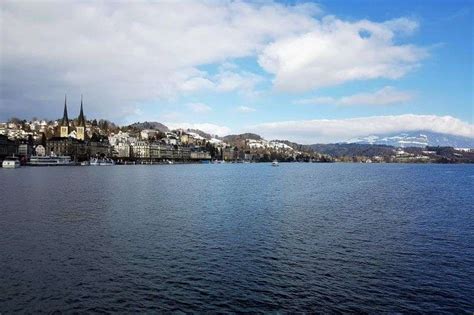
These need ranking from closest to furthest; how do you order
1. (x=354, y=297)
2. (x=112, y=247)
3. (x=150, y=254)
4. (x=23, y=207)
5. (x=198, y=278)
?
1. (x=354, y=297)
2. (x=198, y=278)
3. (x=150, y=254)
4. (x=112, y=247)
5. (x=23, y=207)

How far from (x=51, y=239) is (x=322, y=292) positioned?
21917 mm

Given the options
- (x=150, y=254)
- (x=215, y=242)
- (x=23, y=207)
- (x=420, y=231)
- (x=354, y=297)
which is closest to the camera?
(x=354, y=297)

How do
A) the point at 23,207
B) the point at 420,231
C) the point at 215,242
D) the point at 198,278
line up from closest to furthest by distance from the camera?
the point at 198,278
the point at 215,242
the point at 420,231
the point at 23,207

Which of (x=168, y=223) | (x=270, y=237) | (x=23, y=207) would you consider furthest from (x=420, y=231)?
(x=23, y=207)

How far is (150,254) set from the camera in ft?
93.0

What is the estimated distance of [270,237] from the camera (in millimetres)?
34156

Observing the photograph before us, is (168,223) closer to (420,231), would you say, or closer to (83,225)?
(83,225)

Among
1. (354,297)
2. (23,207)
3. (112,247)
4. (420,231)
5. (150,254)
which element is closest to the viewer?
(354,297)

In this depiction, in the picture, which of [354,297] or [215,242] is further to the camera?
[215,242]

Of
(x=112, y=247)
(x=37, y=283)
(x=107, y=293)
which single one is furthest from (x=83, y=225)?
(x=107, y=293)

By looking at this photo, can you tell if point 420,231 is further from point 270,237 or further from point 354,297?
point 354,297

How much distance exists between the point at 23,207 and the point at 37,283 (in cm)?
3112

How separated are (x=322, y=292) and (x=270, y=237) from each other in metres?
12.5

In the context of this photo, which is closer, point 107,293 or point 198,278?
point 107,293
